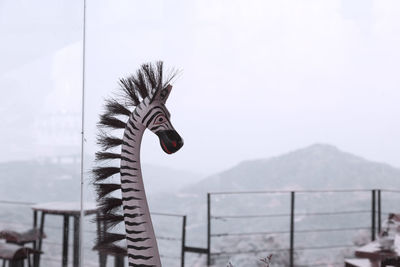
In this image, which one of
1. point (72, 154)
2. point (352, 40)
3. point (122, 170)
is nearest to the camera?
point (122, 170)

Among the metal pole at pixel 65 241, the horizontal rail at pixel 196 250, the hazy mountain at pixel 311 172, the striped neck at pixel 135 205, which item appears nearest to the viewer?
the striped neck at pixel 135 205

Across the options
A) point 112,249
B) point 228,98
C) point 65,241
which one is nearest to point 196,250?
point 65,241

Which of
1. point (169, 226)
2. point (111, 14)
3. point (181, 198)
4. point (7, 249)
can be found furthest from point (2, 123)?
point (181, 198)

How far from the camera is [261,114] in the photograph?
13.6ft

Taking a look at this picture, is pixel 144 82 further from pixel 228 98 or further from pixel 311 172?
pixel 311 172

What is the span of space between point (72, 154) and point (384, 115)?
3.06 m

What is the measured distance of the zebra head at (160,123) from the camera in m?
1.08

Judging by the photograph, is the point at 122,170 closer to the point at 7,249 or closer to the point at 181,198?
the point at 7,249

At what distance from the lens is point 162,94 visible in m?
1.11

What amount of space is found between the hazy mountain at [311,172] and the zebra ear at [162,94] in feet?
12.6

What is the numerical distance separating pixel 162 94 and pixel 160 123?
0.24 ft

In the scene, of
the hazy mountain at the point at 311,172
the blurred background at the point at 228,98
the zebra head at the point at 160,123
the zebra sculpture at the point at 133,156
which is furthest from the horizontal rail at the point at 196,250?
the zebra head at the point at 160,123

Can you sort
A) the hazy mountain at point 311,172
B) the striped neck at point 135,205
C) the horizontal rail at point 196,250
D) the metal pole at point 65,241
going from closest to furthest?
1. the striped neck at point 135,205
2. the metal pole at point 65,241
3. the horizontal rail at point 196,250
4. the hazy mountain at point 311,172

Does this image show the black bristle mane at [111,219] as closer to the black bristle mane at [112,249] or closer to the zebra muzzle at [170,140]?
the black bristle mane at [112,249]
